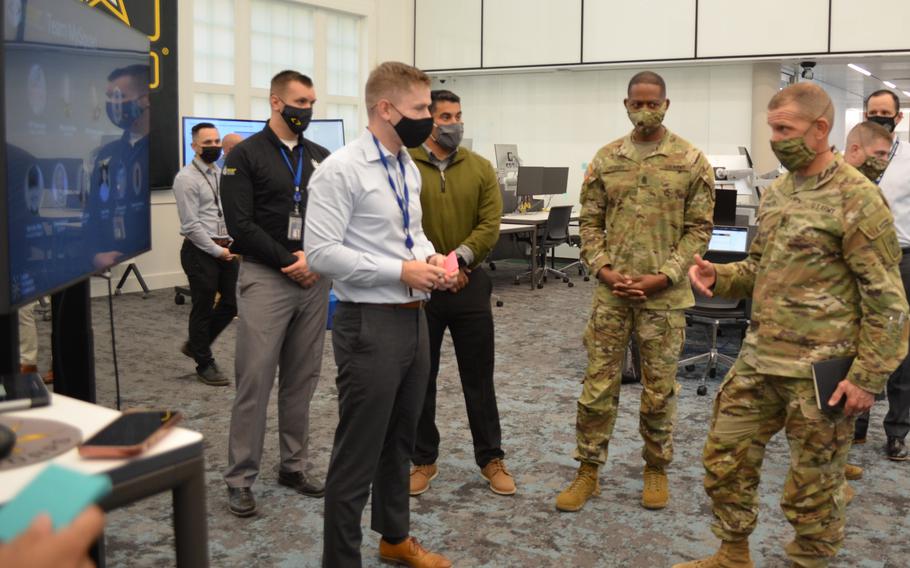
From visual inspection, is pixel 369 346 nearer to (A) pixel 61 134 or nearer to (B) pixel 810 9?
(A) pixel 61 134

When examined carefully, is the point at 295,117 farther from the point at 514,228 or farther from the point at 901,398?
the point at 514,228

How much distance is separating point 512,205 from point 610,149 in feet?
23.0

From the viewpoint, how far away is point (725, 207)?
584 centimetres

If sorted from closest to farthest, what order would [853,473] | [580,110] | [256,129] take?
[853,473] → [256,129] → [580,110]

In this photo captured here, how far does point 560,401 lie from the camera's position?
4.88 m

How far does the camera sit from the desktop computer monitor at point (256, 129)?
8500 mm

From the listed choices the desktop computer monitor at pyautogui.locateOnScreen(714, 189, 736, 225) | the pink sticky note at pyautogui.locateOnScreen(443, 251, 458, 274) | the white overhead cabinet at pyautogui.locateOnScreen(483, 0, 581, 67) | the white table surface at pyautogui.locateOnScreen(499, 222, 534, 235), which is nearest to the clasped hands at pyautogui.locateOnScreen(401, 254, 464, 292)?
the pink sticky note at pyautogui.locateOnScreen(443, 251, 458, 274)

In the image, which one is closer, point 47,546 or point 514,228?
point 47,546

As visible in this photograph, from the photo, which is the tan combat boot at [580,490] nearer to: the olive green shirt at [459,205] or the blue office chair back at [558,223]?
the olive green shirt at [459,205]

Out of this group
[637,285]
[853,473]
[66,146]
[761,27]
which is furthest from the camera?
[761,27]

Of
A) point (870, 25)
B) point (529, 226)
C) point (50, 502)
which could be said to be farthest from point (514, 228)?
point (50, 502)

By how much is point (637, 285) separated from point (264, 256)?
1355 millimetres

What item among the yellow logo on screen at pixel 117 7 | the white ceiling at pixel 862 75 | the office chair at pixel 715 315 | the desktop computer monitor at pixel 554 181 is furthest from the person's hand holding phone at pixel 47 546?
the white ceiling at pixel 862 75

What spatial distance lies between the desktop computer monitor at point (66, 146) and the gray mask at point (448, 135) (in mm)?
1089
